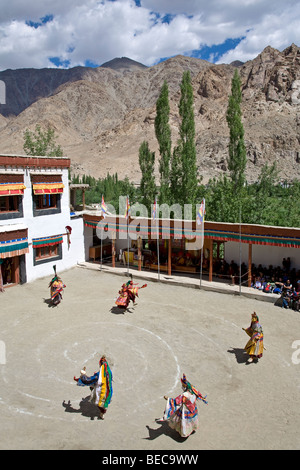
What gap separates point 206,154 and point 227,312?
78.2 m

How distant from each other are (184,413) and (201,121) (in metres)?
112

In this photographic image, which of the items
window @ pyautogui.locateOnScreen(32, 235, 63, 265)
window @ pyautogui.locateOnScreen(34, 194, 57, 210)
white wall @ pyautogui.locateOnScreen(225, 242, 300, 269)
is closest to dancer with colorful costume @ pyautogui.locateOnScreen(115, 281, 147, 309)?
window @ pyautogui.locateOnScreen(32, 235, 63, 265)

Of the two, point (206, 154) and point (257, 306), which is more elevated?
point (206, 154)

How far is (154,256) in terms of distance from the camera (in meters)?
23.2

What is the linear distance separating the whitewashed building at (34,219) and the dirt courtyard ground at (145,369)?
196 centimetres

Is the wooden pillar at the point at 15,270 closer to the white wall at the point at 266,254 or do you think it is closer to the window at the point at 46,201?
the window at the point at 46,201

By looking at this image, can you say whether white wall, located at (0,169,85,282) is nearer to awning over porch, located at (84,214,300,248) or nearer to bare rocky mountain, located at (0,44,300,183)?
awning over porch, located at (84,214,300,248)

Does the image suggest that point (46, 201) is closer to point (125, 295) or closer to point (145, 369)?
point (125, 295)

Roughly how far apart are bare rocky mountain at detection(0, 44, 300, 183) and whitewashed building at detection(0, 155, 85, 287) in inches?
2540

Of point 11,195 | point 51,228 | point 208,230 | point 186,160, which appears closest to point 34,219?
point 51,228

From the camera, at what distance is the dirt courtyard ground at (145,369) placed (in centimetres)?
888

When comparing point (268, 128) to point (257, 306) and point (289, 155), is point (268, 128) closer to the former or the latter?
point (289, 155)

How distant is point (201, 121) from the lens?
11431 centimetres
